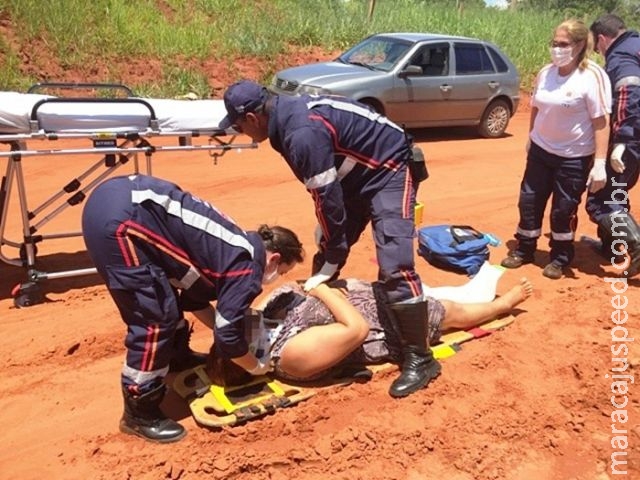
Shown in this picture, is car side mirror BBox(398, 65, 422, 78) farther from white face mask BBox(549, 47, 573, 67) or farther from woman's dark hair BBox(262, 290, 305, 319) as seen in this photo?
woman's dark hair BBox(262, 290, 305, 319)

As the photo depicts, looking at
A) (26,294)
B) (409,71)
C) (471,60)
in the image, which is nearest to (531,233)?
(26,294)

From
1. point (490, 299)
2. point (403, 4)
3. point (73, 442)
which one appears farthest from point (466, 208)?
point (403, 4)

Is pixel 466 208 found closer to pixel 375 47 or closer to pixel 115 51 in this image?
pixel 375 47

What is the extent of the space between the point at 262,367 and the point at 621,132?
3521 mm

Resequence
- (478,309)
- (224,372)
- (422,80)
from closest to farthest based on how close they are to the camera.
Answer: (224,372)
(478,309)
(422,80)

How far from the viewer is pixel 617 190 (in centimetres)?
545

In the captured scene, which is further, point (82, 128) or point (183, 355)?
point (82, 128)

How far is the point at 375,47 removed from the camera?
11.3 metres

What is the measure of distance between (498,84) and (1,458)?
10580mm

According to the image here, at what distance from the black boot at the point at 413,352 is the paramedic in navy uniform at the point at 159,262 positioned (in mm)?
971

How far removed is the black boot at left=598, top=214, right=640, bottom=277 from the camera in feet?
17.5

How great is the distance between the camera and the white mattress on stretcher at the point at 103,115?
14.7 ft

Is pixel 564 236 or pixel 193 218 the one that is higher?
pixel 193 218

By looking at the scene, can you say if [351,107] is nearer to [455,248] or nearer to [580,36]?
[580,36]
